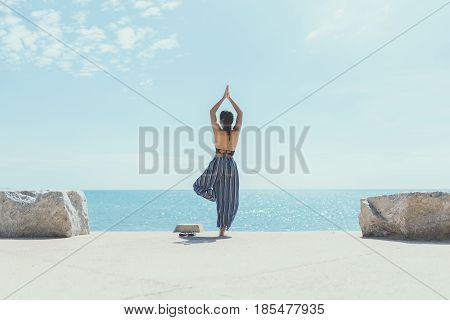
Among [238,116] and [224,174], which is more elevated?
[238,116]

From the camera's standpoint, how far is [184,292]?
3529 mm

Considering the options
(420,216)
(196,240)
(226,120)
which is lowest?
(196,240)

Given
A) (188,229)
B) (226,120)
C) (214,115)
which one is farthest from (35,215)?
(226,120)

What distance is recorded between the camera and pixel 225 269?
4402 mm

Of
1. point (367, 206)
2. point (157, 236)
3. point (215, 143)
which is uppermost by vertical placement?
point (215, 143)

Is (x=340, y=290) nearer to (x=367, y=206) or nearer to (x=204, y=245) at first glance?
(x=204, y=245)

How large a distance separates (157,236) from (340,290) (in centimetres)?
429

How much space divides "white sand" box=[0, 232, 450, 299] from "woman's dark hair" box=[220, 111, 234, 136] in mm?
1775

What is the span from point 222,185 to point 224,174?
0.18 meters

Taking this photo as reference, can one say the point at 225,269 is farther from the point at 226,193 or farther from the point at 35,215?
the point at 35,215

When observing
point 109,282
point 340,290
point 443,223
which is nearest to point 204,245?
point 109,282

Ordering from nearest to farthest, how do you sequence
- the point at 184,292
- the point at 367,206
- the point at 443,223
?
the point at 184,292 < the point at 443,223 < the point at 367,206

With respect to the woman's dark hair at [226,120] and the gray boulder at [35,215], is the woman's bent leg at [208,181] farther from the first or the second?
the gray boulder at [35,215]

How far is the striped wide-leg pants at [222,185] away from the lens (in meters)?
7.32
